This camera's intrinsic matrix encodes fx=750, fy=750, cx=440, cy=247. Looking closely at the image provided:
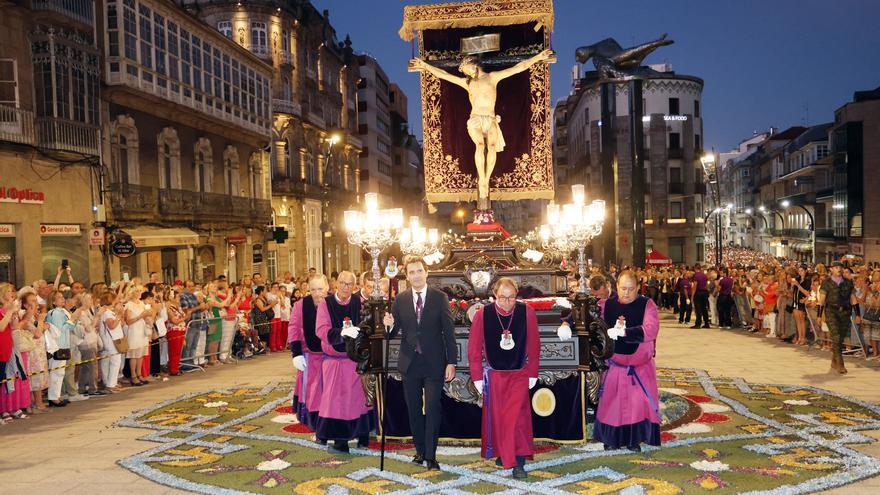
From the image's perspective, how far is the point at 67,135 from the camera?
20.1 metres

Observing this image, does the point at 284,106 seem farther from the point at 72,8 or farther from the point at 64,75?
the point at 64,75

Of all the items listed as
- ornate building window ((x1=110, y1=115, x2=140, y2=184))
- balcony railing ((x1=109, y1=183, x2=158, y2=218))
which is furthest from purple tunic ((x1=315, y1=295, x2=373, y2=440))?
ornate building window ((x1=110, y1=115, x2=140, y2=184))

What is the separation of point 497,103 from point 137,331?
8131mm

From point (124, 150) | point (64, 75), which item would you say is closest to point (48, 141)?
point (64, 75)

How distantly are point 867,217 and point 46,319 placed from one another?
47.0m

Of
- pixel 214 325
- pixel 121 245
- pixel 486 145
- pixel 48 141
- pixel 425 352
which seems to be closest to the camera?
pixel 425 352

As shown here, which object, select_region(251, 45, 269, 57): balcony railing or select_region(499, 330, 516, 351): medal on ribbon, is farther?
select_region(251, 45, 269, 57): balcony railing

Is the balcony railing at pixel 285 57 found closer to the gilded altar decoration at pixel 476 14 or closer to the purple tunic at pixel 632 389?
the gilded altar decoration at pixel 476 14

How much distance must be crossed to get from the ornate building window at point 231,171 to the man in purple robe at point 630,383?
2586cm

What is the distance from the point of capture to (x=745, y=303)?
20.3 metres

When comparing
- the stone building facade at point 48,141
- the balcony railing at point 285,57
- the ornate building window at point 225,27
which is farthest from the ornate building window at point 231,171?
the balcony railing at point 285,57

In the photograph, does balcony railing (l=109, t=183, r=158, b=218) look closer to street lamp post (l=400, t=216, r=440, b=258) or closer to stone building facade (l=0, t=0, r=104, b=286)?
stone building facade (l=0, t=0, r=104, b=286)

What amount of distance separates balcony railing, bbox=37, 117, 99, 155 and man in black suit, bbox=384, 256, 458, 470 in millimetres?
15845

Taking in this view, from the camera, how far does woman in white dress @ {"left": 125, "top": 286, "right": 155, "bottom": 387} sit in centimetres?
1276
